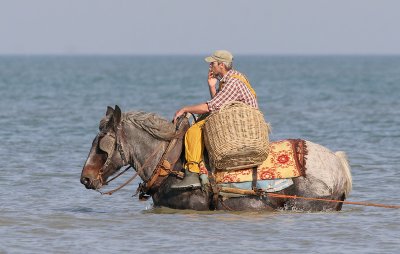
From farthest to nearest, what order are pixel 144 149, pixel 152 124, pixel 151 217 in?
pixel 151 217, pixel 144 149, pixel 152 124

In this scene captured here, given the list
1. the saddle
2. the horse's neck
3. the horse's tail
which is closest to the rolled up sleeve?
the saddle

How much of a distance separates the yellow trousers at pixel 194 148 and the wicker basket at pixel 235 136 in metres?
0.10

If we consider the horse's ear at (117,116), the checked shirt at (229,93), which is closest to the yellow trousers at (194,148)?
the checked shirt at (229,93)

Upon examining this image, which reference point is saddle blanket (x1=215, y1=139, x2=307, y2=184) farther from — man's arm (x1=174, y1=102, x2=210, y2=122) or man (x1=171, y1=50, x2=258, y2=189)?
man's arm (x1=174, y1=102, x2=210, y2=122)

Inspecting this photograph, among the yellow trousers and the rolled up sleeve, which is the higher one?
the rolled up sleeve

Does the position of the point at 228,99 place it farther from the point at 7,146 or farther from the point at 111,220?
the point at 7,146

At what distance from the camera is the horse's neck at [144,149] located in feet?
37.5

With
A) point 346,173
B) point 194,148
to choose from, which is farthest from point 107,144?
point 346,173

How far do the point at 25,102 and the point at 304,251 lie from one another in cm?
3192

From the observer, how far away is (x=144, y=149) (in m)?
11.5

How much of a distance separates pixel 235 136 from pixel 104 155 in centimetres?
149

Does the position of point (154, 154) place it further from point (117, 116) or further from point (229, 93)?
point (229, 93)

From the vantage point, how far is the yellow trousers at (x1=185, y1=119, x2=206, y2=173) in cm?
1120

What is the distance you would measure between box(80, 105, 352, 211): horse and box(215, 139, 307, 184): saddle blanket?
9 centimetres
